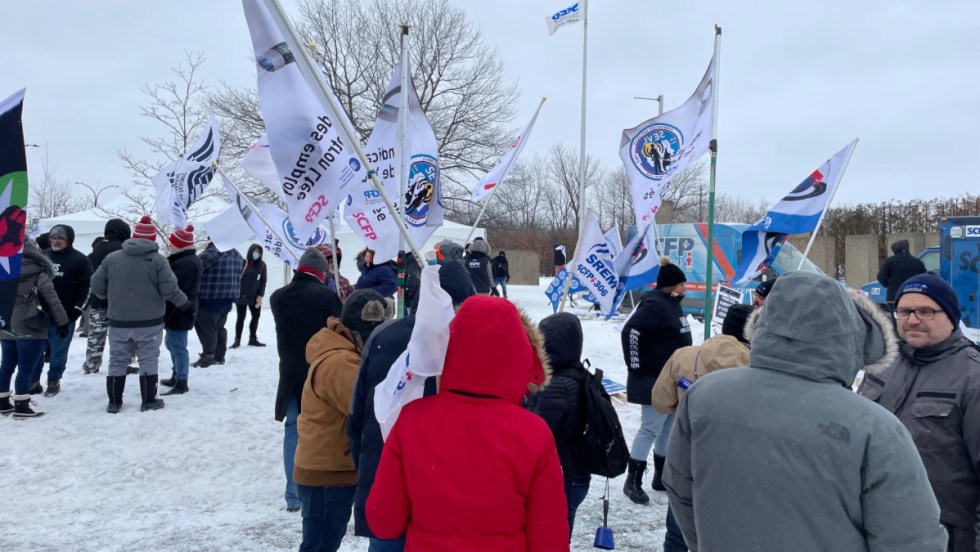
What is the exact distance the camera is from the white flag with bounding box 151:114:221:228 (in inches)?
333

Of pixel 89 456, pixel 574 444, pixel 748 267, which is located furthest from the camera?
pixel 748 267

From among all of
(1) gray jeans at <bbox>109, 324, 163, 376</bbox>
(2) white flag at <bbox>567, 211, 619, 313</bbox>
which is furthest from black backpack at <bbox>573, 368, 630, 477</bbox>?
(1) gray jeans at <bbox>109, 324, 163, 376</bbox>

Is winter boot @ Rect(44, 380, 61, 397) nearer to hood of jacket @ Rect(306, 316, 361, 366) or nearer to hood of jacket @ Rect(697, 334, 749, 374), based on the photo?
hood of jacket @ Rect(306, 316, 361, 366)

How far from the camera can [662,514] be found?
550 cm

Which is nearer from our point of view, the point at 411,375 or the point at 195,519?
the point at 411,375

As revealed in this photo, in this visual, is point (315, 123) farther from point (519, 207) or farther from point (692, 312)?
point (519, 207)

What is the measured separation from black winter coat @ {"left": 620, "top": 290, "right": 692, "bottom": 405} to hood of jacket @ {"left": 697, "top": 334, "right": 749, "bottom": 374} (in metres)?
1.16

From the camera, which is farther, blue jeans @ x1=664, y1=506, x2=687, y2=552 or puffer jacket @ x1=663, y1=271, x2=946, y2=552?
blue jeans @ x1=664, y1=506, x2=687, y2=552

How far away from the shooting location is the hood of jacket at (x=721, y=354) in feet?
14.6

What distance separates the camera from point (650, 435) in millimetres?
5734

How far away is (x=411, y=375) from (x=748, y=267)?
6228mm

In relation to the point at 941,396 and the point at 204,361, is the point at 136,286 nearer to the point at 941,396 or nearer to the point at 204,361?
the point at 204,361

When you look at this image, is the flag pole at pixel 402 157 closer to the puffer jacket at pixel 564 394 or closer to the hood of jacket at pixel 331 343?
the hood of jacket at pixel 331 343

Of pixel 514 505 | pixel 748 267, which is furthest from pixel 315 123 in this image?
pixel 748 267
